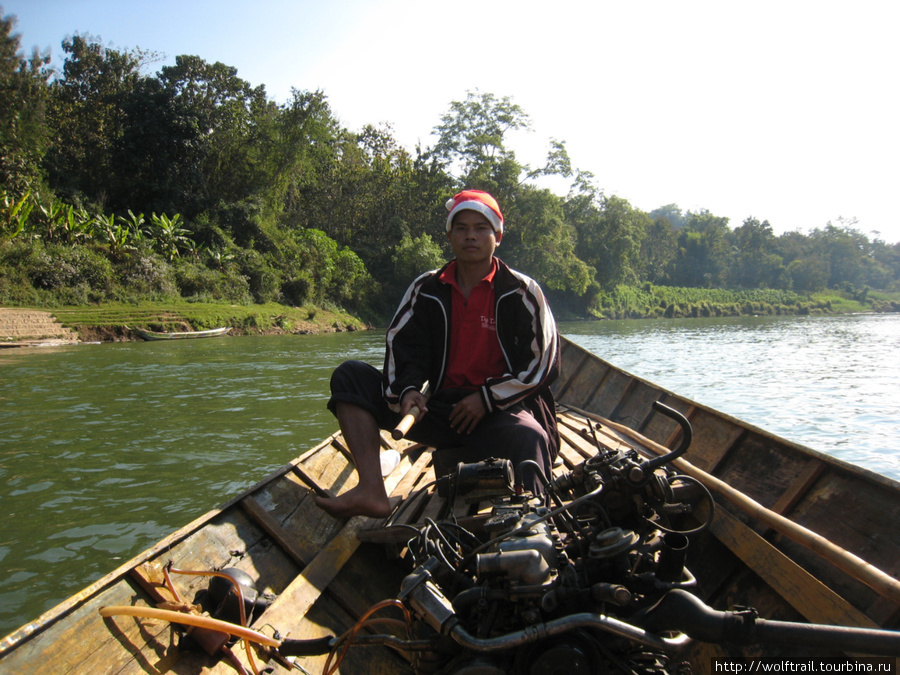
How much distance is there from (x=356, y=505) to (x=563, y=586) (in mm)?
1172

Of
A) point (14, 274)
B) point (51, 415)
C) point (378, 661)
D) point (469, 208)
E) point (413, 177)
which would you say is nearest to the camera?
point (378, 661)

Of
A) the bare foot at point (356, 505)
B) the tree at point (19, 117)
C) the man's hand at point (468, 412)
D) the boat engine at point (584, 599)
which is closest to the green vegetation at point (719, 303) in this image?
the tree at point (19, 117)

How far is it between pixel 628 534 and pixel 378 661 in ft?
3.35

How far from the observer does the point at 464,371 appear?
268 centimetres

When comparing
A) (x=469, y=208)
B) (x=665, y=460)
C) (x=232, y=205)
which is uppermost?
(x=232, y=205)

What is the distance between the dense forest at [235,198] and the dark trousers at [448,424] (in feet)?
57.2

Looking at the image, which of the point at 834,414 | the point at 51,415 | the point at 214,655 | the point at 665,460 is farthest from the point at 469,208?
the point at 834,414

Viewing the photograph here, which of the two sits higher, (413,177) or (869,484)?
(413,177)

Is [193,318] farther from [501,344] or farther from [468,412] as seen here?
[468,412]

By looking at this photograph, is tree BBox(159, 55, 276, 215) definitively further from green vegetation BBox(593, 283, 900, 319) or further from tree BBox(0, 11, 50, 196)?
green vegetation BBox(593, 283, 900, 319)

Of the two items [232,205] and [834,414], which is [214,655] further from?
[232,205]

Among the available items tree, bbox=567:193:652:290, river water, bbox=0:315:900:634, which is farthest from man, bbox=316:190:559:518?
tree, bbox=567:193:652:290

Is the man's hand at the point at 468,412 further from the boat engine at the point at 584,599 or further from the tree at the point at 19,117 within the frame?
the tree at the point at 19,117

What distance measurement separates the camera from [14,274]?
1625 cm
